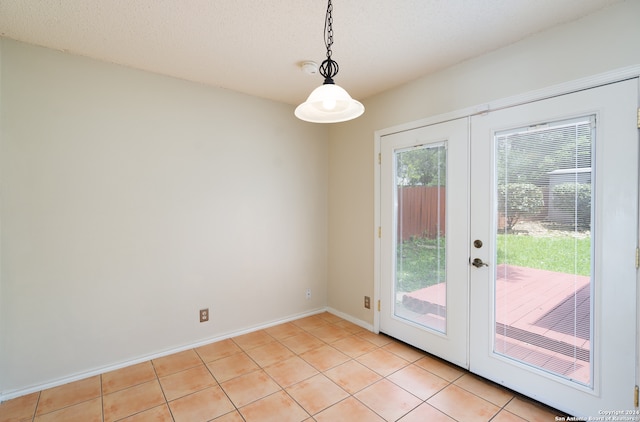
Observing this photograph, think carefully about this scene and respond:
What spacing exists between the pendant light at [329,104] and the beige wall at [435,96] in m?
1.36

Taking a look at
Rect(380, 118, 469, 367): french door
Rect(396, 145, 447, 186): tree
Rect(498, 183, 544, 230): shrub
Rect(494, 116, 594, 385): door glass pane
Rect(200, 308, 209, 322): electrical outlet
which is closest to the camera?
Rect(494, 116, 594, 385): door glass pane

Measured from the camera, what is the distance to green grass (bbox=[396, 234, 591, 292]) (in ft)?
6.19

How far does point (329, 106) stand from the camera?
1.50m

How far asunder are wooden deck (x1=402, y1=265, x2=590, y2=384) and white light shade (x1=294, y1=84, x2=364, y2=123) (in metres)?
1.70

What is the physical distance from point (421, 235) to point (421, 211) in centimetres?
23

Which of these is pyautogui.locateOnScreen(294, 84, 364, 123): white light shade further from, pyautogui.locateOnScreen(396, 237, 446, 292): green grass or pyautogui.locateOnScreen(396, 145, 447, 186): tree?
pyautogui.locateOnScreen(396, 237, 446, 292): green grass

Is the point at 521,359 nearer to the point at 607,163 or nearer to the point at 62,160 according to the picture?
the point at 607,163

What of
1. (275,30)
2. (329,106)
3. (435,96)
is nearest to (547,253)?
(435,96)

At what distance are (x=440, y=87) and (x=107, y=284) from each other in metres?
3.31

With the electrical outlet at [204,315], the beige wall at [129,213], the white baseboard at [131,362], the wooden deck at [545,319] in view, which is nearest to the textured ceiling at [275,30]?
the beige wall at [129,213]

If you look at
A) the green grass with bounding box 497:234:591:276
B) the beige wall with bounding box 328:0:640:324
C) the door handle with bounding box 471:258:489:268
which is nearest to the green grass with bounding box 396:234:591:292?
the green grass with bounding box 497:234:591:276

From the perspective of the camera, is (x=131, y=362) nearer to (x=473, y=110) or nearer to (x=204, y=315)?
(x=204, y=315)

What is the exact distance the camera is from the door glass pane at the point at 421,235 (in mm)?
2631

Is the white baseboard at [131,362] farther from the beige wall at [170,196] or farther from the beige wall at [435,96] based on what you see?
the beige wall at [435,96]
